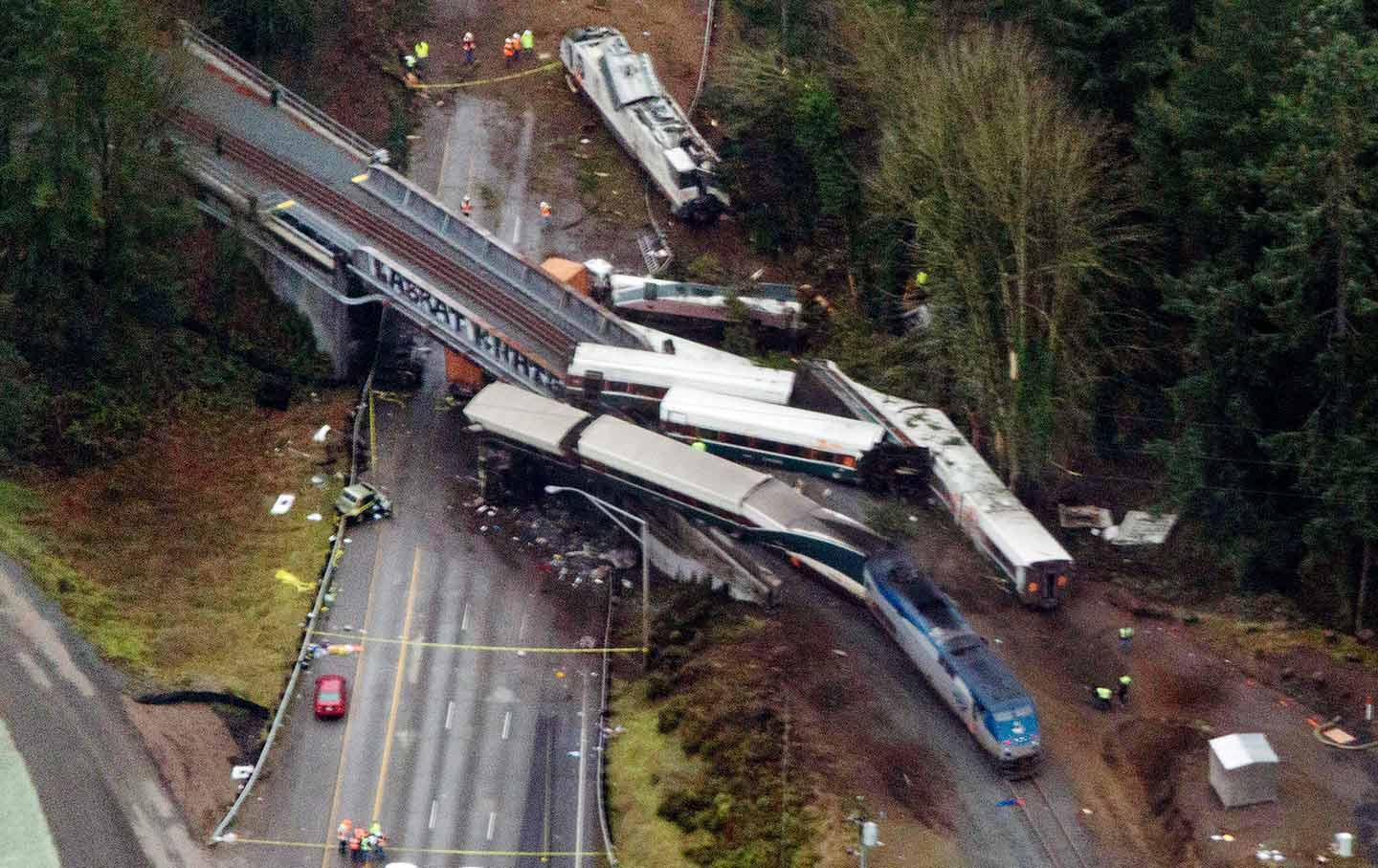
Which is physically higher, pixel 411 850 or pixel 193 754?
pixel 193 754

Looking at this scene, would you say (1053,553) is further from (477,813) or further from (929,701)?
(477,813)

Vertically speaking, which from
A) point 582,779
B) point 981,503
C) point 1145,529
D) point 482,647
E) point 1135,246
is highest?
point 1135,246

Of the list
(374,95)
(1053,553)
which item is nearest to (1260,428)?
(1053,553)

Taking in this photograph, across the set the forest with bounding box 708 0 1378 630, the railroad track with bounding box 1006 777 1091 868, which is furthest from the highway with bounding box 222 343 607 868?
the forest with bounding box 708 0 1378 630

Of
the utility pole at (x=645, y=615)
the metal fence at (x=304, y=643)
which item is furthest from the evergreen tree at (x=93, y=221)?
the utility pole at (x=645, y=615)

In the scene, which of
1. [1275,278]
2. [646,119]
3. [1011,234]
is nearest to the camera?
[1275,278]

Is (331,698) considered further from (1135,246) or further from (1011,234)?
(1135,246)

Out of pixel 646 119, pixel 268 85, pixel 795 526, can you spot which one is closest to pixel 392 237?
pixel 268 85
